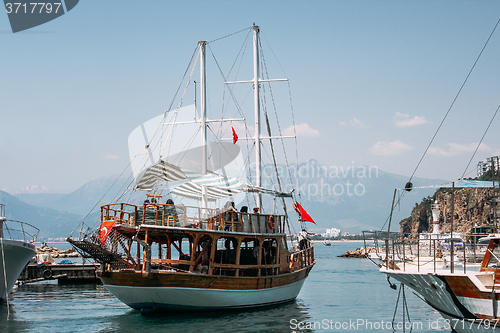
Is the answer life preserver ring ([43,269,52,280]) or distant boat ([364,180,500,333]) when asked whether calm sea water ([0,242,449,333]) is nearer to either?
distant boat ([364,180,500,333])

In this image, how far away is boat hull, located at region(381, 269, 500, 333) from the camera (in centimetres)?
1430

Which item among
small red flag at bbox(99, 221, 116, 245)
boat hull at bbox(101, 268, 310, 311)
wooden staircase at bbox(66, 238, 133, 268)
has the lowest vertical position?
boat hull at bbox(101, 268, 310, 311)

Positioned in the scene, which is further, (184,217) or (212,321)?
(184,217)

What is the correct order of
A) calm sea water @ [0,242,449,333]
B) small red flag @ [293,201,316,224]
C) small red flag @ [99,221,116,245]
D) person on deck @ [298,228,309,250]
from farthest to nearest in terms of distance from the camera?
person on deck @ [298,228,309,250] < small red flag @ [293,201,316,224] < small red flag @ [99,221,116,245] < calm sea water @ [0,242,449,333]

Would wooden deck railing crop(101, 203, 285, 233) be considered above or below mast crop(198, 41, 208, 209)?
below

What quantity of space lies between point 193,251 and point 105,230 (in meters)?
3.95

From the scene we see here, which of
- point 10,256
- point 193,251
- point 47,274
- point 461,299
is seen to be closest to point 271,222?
point 193,251

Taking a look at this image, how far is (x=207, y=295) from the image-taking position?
876 inches

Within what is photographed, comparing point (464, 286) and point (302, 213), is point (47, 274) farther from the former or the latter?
point (464, 286)

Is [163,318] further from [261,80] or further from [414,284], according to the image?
[261,80]

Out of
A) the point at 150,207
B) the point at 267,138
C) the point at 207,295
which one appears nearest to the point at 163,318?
the point at 207,295

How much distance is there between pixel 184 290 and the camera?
21.5 meters

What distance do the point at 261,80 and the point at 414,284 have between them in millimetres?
21233

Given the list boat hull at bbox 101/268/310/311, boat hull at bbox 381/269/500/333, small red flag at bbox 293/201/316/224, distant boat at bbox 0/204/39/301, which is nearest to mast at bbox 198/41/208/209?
small red flag at bbox 293/201/316/224
